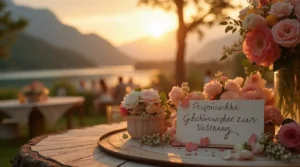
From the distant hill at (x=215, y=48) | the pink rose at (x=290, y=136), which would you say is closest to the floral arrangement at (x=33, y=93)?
the distant hill at (x=215, y=48)

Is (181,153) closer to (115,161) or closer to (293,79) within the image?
(115,161)

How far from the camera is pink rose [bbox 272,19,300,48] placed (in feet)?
6.63

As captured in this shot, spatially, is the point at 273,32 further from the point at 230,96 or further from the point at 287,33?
the point at 230,96

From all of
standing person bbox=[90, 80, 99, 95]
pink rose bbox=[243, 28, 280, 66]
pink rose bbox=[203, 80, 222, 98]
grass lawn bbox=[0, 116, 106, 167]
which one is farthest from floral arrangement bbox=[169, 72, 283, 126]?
standing person bbox=[90, 80, 99, 95]

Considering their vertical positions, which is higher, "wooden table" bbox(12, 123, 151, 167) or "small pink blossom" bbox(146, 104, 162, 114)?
"small pink blossom" bbox(146, 104, 162, 114)

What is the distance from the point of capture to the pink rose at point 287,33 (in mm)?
2020

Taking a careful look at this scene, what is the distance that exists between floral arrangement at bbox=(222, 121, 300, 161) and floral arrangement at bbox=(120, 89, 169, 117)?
1.60 feet

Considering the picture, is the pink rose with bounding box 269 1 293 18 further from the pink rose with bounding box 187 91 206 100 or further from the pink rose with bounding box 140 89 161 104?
the pink rose with bounding box 140 89 161 104

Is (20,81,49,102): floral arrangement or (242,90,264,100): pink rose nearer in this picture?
(242,90,264,100): pink rose

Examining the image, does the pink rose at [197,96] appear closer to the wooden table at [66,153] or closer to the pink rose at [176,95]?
the pink rose at [176,95]

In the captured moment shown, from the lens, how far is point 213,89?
2.22 metres

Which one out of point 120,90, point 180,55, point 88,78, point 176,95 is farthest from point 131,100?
point 88,78

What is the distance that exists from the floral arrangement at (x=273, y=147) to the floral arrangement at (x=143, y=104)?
19.2 inches

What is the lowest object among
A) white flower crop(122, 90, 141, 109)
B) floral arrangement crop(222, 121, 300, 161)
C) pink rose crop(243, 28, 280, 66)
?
floral arrangement crop(222, 121, 300, 161)
